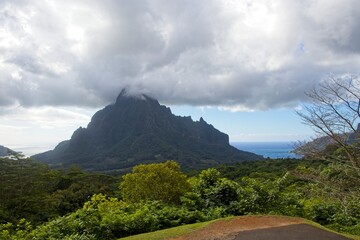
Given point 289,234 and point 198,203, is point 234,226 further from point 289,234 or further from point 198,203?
point 198,203

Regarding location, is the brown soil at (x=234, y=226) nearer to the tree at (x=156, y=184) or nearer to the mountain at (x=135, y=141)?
the tree at (x=156, y=184)

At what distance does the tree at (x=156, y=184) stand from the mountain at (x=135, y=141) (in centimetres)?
12385

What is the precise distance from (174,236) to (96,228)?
257 cm

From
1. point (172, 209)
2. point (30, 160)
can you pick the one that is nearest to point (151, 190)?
point (172, 209)

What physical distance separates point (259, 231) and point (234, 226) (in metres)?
1.03

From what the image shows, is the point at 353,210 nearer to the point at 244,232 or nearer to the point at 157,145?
the point at 244,232

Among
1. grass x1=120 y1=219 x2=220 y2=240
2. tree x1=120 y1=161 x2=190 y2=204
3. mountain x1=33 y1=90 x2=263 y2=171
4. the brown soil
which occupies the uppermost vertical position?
mountain x1=33 y1=90 x2=263 y2=171

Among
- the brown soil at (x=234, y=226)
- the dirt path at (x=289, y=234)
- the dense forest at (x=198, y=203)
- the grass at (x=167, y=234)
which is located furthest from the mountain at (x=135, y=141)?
the dirt path at (x=289, y=234)

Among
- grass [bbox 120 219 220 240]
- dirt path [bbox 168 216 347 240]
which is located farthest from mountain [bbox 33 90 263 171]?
grass [bbox 120 219 220 240]

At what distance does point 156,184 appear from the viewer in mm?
17062

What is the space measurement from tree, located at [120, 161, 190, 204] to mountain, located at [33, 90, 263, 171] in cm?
12385

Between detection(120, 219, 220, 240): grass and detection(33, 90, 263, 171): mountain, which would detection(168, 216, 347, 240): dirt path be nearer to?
detection(120, 219, 220, 240): grass

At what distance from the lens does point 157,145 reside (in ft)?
513

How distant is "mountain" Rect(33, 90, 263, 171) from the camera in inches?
5954
